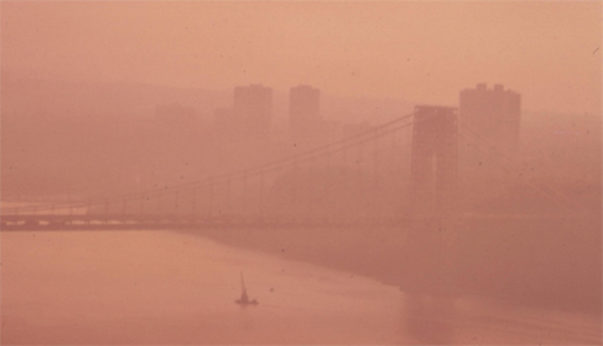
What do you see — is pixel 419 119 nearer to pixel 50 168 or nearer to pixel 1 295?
pixel 1 295

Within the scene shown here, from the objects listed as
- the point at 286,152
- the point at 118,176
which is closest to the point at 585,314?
the point at 286,152

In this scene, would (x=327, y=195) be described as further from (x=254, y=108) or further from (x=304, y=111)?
(x=254, y=108)

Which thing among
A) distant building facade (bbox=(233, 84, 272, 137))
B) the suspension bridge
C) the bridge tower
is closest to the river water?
the suspension bridge

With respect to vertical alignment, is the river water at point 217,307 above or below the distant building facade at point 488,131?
below

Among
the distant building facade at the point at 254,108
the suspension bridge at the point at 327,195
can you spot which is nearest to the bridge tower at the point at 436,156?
the suspension bridge at the point at 327,195

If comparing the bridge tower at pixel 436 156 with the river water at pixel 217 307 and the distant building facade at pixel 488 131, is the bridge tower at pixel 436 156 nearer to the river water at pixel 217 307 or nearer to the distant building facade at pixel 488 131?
the river water at pixel 217 307

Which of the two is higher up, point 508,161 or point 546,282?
point 508,161
